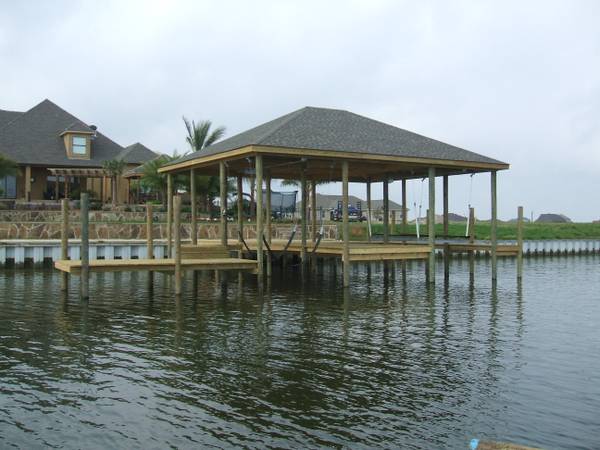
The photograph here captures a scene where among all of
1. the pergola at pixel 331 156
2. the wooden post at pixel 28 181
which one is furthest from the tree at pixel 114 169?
the pergola at pixel 331 156

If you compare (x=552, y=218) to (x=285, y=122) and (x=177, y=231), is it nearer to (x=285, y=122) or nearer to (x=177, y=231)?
(x=285, y=122)

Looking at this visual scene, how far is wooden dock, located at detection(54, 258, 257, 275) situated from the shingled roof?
25.7 m

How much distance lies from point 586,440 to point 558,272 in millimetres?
24173

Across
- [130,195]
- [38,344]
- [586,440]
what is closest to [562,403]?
[586,440]

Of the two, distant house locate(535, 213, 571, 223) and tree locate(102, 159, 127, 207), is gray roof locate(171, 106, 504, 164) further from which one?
distant house locate(535, 213, 571, 223)

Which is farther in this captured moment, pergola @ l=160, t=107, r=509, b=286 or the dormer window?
the dormer window

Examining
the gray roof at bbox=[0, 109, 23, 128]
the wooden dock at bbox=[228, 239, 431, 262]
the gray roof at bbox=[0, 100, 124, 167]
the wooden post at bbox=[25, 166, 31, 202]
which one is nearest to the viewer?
the wooden dock at bbox=[228, 239, 431, 262]

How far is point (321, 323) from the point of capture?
14414 millimetres

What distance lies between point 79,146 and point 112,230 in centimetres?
1336

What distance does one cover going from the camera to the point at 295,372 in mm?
9977

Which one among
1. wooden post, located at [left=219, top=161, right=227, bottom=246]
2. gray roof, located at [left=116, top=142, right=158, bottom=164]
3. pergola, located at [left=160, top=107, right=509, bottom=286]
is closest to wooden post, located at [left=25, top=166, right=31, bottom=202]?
gray roof, located at [left=116, top=142, right=158, bottom=164]

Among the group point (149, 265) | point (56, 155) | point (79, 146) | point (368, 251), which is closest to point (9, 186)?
point (56, 155)

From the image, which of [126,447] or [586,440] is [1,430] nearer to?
[126,447]

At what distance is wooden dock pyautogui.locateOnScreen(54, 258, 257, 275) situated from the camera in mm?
16766
